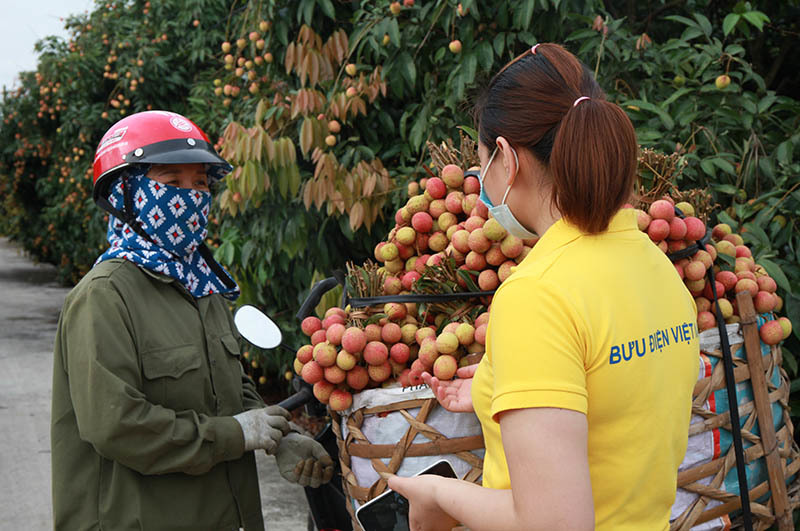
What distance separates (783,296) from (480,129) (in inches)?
77.1

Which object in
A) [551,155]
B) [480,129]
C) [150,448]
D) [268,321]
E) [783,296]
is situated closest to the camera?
[551,155]

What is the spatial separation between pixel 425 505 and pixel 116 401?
90cm

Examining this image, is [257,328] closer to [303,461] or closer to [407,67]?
[303,461]

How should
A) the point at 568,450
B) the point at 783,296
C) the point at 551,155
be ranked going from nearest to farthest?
the point at 568,450, the point at 551,155, the point at 783,296

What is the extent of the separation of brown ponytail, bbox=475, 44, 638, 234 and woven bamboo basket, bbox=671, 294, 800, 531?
0.73 m

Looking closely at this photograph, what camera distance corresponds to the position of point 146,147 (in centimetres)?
195

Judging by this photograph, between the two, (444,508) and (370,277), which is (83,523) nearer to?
(370,277)

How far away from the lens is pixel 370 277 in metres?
1.86

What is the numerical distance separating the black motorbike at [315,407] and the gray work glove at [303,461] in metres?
0.04

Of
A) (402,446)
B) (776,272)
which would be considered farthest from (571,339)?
(776,272)

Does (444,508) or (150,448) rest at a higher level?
(444,508)

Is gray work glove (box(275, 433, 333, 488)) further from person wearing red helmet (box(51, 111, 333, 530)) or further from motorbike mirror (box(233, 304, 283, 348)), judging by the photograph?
motorbike mirror (box(233, 304, 283, 348))

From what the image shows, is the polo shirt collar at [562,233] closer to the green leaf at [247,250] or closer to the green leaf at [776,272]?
the green leaf at [776,272]

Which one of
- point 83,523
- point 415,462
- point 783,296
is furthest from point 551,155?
point 783,296
